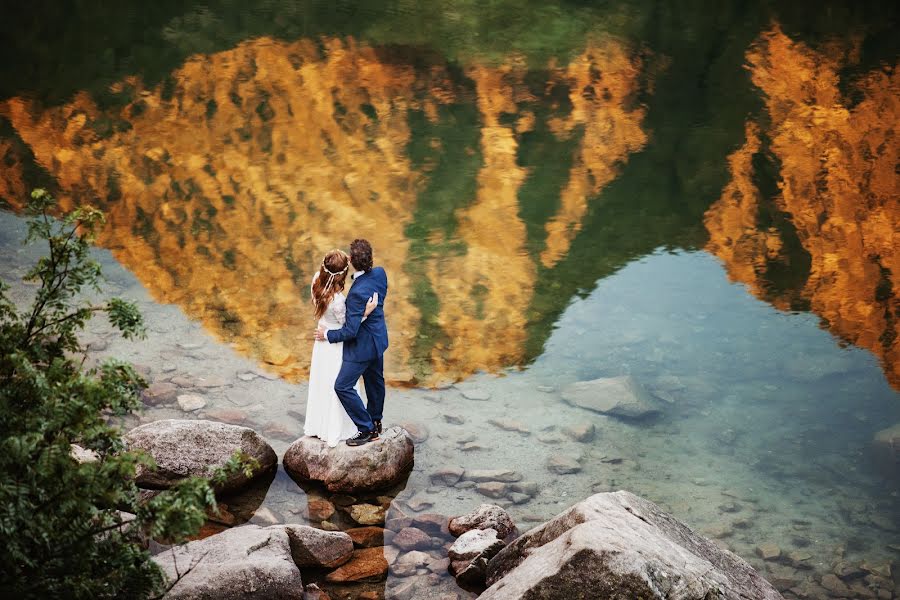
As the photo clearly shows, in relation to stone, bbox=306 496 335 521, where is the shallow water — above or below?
above

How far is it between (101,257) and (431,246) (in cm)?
646

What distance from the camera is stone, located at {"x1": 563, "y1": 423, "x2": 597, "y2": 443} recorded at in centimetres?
1164

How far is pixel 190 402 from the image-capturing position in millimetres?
11453

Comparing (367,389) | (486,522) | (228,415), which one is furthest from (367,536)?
(228,415)

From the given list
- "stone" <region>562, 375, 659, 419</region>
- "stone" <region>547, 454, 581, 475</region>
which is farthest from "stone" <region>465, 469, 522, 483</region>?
"stone" <region>562, 375, 659, 419</region>

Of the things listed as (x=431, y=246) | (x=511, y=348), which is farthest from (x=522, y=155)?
(x=511, y=348)

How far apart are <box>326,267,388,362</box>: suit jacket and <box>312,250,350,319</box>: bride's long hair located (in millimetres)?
199

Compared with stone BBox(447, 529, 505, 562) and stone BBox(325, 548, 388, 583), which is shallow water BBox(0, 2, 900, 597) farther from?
stone BBox(447, 529, 505, 562)

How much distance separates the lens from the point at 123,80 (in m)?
29.9

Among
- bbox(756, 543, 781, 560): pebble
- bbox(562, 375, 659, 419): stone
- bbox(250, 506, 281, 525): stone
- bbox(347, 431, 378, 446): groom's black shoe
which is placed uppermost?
bbox(347, 431, 378, 446): groom's black shoe

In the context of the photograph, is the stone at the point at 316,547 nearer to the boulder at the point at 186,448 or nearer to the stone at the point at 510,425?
the boulder at the point at 186,448

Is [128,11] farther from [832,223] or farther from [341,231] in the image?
[832,223]

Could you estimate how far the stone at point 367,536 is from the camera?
29.5 feet

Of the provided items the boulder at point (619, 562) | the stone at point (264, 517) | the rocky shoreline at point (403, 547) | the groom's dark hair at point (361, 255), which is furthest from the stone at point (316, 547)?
the groom's dark hair at point (361, 255)
